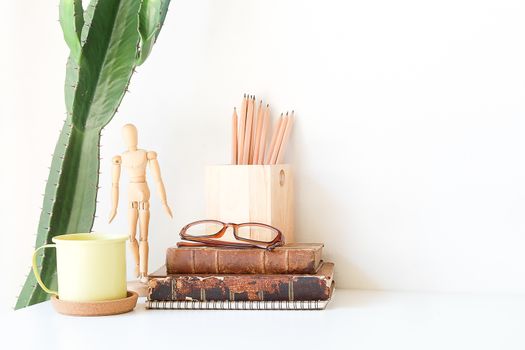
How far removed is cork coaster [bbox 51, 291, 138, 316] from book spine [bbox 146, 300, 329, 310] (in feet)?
0.16

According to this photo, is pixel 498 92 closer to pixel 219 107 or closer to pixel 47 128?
→ pixel 219 107

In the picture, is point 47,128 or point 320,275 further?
point 47,128

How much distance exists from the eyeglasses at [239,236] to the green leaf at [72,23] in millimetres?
349

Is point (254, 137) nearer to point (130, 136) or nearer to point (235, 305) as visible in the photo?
point (130, 136)

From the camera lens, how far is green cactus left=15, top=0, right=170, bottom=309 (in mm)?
1280

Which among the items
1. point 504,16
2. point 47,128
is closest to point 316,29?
point 504,16

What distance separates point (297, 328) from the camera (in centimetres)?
100

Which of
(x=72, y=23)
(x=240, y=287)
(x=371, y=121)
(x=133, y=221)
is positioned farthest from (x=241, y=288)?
(x=72, y=23)

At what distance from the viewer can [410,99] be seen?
50.4 inches

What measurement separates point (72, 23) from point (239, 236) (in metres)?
0.44

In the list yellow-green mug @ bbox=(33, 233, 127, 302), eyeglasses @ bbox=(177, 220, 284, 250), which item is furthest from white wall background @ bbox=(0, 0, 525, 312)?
yellow-green mug @ bbox=(33, 233, 127, 302)

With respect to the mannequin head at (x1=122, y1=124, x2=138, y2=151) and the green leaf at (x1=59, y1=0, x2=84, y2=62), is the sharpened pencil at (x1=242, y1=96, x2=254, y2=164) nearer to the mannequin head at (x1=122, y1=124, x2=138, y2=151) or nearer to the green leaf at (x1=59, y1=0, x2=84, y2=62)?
the mannequin head at (x1=122, y1=124, x2=138, y2=151)

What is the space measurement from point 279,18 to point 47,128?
0.49m

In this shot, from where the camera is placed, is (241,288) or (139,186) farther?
(139,186)
